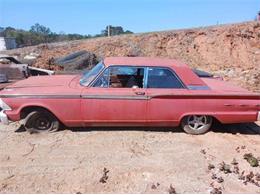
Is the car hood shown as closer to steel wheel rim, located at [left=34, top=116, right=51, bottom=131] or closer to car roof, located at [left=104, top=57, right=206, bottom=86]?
steel wheel rim, located at [left=34, top=116, right=51, bottom=131]

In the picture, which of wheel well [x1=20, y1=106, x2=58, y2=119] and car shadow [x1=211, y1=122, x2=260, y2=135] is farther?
car shadow [x1=211, y1=122, x2=260, y2=135]

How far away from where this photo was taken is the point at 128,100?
234 inches

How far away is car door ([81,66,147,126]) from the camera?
5.91 meters

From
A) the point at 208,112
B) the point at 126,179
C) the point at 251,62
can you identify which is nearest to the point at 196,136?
the point at 208,112

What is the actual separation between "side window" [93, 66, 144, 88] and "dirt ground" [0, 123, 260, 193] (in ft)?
2.90

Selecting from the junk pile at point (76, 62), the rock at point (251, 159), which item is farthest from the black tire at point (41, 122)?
the junk pile at point (76, 62)

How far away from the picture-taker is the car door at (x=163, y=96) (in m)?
5.98

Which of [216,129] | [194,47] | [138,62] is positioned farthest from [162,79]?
[194,47]

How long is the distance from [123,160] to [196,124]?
1922 millimetres

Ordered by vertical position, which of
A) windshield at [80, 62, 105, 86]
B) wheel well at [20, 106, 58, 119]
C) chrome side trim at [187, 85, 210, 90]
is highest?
windshield at [80, 62, 105, 86]

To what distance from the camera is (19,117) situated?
595cm

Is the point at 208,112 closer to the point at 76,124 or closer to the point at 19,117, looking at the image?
the point at 76,124

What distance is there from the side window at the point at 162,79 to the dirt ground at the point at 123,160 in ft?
3.06

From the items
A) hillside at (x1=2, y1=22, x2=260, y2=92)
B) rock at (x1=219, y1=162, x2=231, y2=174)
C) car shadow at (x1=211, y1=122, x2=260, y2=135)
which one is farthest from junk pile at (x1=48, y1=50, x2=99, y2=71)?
rock at (x1=219, y1=162, x2=231, y2=174)
